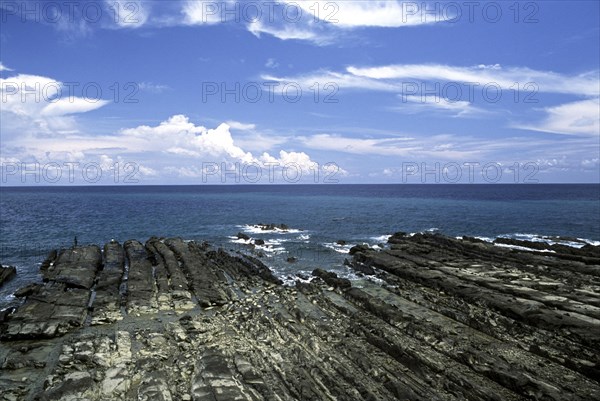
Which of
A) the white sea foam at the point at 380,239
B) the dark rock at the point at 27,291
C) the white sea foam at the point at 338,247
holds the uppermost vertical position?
the dark rock at the point at 27,291

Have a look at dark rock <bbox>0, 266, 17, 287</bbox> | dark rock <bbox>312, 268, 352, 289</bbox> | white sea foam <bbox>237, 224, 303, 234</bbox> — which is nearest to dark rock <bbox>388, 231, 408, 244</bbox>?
white sea foam <bbox>237, 224, 303, 234</bbox>

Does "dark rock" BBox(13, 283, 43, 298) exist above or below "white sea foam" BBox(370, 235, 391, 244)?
above

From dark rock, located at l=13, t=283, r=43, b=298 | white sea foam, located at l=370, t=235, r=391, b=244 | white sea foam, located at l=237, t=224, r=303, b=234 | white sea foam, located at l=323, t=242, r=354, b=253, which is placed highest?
dark rock, located at l=13, t=283, r=43, b=298

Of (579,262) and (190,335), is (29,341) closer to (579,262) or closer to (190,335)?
(190,335)

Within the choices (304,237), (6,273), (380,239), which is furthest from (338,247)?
(6,273)

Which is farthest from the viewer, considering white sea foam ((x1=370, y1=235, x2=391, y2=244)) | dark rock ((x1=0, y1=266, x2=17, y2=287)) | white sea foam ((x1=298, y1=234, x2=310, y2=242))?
white sea foam ((x1=298, y1=234, x2=310, y2=242))

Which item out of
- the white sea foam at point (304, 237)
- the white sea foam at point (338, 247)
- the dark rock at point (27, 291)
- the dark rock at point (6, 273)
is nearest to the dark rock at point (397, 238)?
the white sea foam at point (338, 247)

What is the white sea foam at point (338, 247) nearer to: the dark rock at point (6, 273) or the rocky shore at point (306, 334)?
the rocky shore at point (306, 334)

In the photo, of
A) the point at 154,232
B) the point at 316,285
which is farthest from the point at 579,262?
the point at 154,232

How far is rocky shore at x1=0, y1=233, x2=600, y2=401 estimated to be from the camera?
16.0 metres

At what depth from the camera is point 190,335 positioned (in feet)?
72.1

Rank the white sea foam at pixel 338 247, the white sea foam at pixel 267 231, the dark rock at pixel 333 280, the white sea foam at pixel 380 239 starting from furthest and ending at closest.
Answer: the white sea foam at pixel 267 231
the white sea foam at pixel 380 239
the white sea foam at pixel 338 247
the dark rock at pixel 333 280

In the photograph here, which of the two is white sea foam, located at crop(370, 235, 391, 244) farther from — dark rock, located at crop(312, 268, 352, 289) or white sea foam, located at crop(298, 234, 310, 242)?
dark rock, located at crop(312, 268, 352, 289)

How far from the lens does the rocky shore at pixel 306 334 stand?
1602cm
